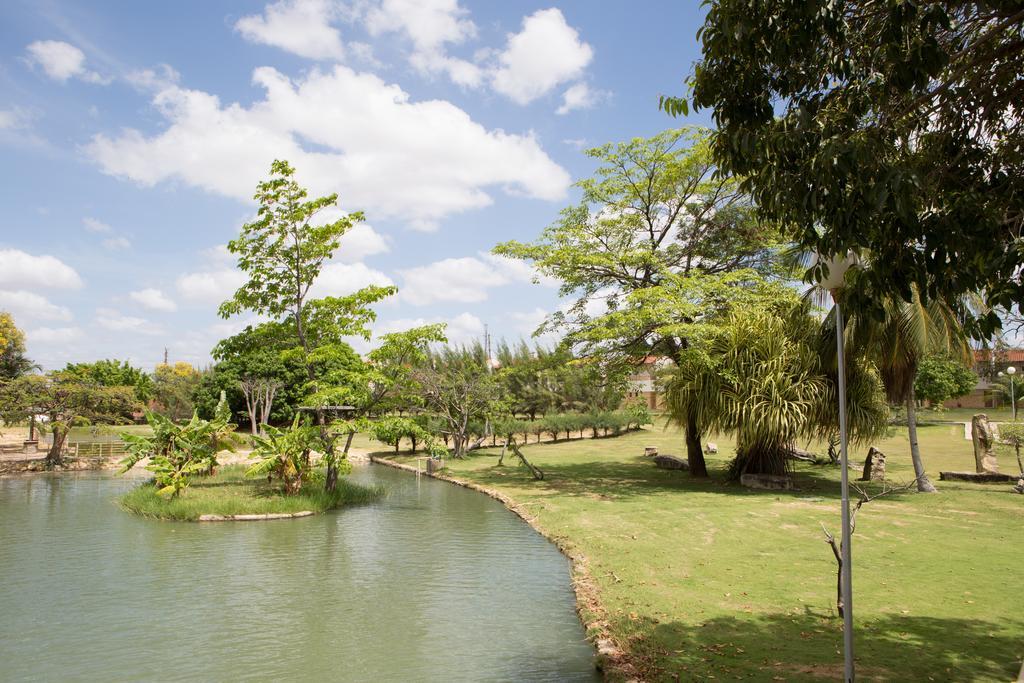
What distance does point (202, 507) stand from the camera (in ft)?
48.2

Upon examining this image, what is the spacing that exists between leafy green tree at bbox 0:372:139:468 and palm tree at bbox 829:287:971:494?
24.1 metres

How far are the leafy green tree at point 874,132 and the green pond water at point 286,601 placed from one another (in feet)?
15.5

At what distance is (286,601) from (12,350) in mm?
46790

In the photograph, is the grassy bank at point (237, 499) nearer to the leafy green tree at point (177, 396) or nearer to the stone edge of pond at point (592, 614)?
the stone edge of pond at point (592, 614)

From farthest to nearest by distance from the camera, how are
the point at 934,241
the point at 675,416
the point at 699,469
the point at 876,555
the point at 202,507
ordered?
the point at 699,469, the point at 675,416, the point at 202,507, the point at 876,555, the point at 934,241

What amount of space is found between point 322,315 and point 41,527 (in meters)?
7.15

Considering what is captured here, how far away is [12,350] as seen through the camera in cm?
4466

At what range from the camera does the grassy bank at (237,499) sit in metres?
14.7

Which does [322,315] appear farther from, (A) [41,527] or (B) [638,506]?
(B) [638,506]

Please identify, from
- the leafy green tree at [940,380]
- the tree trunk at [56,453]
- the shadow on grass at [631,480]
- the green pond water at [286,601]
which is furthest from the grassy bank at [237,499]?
the leafy green tree at [940,380]

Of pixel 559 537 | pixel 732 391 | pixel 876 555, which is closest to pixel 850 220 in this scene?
pixel 876 555

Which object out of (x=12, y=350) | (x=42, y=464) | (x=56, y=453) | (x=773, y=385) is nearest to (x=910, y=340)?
(x=773, y=385)

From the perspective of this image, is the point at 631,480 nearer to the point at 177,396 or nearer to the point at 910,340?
the point at 910,340

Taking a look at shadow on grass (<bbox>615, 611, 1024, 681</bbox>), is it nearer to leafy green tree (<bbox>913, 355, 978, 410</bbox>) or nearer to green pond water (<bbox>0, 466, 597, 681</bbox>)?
green pond water (<bbox>0, 466, 597, 681</bbox>)
